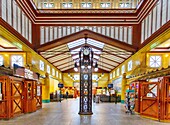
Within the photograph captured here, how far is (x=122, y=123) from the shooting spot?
762 centimetres

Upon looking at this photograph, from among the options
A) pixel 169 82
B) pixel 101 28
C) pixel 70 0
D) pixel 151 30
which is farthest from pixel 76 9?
pixel 169 82

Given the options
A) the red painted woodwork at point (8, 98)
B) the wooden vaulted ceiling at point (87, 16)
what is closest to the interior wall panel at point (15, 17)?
the wooden vaulted ceiling at point (87, 16)

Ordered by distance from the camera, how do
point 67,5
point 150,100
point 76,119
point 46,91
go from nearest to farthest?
point 76,119
point 150,100
point 67,5
point 46,91

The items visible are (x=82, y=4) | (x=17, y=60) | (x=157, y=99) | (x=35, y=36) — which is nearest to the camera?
(x=157, y=99)

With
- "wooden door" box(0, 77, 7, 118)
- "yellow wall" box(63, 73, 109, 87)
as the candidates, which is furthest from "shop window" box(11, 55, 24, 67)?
"yellow wall" box(63, 73, 109, 87)

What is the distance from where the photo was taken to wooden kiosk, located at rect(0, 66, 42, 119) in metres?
8.55

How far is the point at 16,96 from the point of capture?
951cm

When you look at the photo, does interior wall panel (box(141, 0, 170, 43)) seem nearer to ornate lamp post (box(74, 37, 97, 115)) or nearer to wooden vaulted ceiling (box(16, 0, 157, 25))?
wooden vaulted ceiling (box(16, 0, 157, 25))

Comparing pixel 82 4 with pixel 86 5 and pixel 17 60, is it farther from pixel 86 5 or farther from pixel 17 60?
pixel 17 60

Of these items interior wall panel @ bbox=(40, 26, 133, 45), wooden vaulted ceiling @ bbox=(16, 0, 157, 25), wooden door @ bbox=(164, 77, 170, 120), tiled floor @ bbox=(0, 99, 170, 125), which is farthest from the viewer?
interior wall panel @ bbox=(40, 26, 133, 45)

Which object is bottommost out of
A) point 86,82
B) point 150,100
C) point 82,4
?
point 150,100

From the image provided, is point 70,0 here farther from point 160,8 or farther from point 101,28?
point 160,8

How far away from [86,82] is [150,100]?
363cm

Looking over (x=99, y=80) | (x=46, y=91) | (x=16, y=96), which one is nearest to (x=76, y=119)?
(x=16, y=96)
